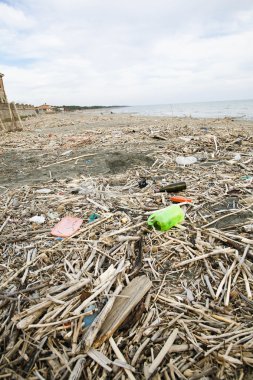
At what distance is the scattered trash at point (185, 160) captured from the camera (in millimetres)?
5400

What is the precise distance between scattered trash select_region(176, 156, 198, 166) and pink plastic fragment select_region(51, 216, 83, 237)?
3.26 m

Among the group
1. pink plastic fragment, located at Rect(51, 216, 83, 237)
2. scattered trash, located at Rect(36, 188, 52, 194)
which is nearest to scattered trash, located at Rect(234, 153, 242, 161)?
pink plastic fragment, located at Rect(51, 216, 83, 237)

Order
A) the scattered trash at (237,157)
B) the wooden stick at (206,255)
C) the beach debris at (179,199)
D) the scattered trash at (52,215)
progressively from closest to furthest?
the wooden stick at (206,255) < the scattered trash at (52,215) < the beach debris at (179,199) < the scattered trash at (237,157)

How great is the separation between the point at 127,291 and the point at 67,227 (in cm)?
134

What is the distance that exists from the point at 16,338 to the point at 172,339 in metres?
1.16

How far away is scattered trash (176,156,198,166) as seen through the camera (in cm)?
540

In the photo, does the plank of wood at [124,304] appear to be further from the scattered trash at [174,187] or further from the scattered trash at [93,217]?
the scattered trash at [174,187]

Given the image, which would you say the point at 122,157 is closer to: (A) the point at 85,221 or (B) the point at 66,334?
(A) the point at 85,221

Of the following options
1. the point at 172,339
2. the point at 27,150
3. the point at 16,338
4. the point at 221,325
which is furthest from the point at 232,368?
the point at 27,150

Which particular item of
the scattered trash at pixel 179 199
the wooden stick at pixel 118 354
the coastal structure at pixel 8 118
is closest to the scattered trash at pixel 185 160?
the scattered trash at pixel 179 199

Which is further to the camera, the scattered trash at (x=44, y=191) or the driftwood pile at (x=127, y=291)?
the scattered trash at (x=44, y=191)

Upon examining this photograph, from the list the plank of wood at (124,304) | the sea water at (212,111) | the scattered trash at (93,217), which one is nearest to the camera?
the plank of wood at (124,304)

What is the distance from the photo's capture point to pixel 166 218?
287 centimetres

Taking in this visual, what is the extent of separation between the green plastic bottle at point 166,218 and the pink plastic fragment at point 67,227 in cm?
98
